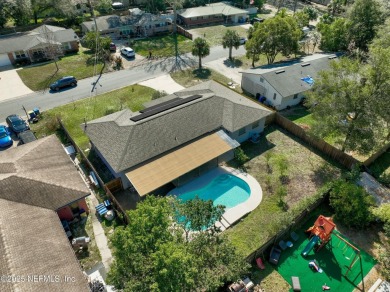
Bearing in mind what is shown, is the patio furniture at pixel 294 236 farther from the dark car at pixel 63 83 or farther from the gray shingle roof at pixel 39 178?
the dark car at pixel 63 83

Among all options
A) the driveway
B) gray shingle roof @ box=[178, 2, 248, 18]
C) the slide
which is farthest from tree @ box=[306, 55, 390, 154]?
gray shingle roof @ box=[178, 2, 248, 18]

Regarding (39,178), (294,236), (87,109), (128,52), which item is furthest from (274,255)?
(128,52)

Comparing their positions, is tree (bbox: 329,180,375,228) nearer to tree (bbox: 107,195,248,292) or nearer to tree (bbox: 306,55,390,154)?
tree (bbox: 306,55,390,154)

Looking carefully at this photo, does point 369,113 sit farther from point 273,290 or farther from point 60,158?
point 60,158

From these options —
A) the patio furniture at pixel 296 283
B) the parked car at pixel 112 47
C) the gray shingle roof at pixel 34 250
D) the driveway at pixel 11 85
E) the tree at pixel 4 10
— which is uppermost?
the tree at pixel 4 10

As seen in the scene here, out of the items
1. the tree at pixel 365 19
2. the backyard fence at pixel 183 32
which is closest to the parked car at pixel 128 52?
the backyard fence at pixel 183 32

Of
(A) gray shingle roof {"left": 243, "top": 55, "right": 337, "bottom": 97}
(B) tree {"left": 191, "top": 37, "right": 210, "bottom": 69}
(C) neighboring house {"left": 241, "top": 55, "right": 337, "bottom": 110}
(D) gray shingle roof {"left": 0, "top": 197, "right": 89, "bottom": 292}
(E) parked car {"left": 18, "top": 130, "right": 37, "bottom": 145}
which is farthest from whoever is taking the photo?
(B) tree {"left": 191, "top": 37, "right": 210, "bottom": 69}

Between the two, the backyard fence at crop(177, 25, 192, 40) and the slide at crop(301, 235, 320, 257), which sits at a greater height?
the backyard fence at crop(177, 25, 192, 40)
